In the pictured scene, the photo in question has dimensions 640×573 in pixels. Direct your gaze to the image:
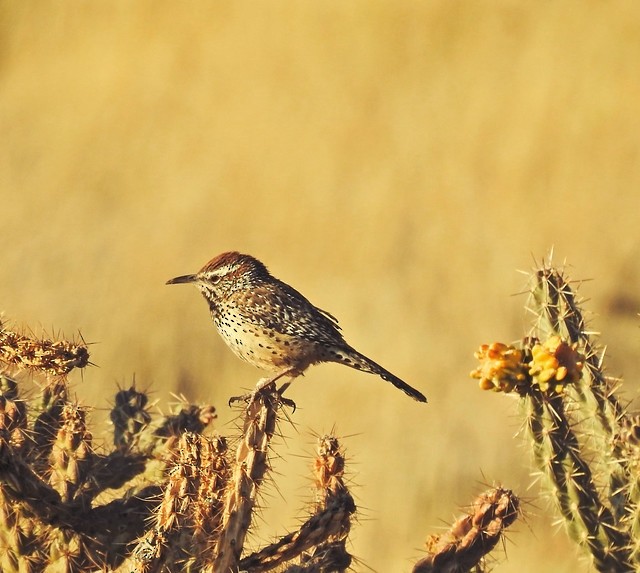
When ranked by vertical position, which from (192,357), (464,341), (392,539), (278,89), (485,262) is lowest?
(392,539)

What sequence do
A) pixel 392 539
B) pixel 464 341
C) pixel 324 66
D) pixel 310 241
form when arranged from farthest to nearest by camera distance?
pixel 324 66
pixel 310 241
pixel 464 341
pixel 392 539

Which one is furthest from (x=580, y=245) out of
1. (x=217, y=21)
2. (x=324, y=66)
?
(x=217, y=21)

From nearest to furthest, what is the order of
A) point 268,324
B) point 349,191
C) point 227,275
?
point 268,324
point 227,275
point 349,191

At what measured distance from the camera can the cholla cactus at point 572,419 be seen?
311 cm

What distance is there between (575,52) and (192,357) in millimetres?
2808

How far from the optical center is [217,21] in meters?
7.36

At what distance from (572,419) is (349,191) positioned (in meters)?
3.46

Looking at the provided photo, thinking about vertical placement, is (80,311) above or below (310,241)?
below

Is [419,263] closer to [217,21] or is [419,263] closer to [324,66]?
[324,66]

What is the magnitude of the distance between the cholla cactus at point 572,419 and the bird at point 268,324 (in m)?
0.53

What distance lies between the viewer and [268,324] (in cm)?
390

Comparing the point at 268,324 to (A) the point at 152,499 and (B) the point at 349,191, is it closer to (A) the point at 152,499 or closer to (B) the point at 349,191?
(A) the point at 152,499

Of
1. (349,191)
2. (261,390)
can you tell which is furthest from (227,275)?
(349,191)

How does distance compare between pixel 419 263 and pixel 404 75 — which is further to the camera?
pixel 404 75
